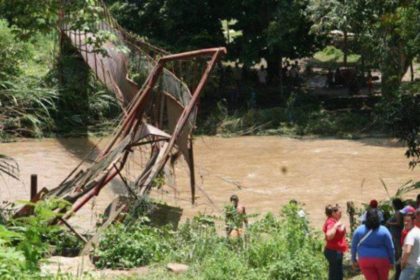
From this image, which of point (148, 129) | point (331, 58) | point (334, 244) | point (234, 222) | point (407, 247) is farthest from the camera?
point (331, 58)

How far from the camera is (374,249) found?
755 cm

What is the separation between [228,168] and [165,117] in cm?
872

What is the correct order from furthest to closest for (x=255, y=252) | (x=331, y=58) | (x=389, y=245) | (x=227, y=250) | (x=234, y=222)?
1. (x=331, y=58)
2. (x=234, y=222)
3. (x=227, y=250)
4. (x=255, y=252)
5. (x=389, y=245)

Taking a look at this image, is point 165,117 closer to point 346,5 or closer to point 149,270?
point 149,270

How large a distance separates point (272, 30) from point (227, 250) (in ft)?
58.5

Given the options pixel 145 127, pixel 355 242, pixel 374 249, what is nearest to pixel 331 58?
pixel 145 127

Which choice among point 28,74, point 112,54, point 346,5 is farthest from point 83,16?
point 28,74

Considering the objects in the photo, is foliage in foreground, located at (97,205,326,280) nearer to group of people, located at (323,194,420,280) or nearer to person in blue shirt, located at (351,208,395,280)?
group of people, located at (323,194,420,280)

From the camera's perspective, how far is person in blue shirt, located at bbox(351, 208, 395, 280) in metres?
7.51

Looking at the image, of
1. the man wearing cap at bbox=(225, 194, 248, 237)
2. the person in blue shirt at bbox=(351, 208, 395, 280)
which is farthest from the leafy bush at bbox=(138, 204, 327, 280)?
the person in blue shirt at bbox=(351, 208, 395, 280)

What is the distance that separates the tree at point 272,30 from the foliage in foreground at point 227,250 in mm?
16337

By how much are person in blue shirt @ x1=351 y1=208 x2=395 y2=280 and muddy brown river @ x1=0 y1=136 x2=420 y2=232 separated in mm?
7386

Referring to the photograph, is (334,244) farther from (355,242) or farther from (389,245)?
(389,245)

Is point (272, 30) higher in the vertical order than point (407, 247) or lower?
higher
